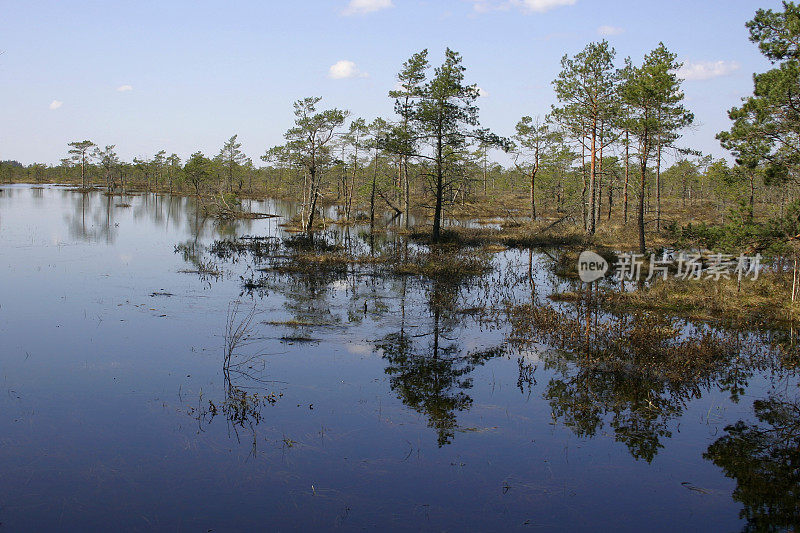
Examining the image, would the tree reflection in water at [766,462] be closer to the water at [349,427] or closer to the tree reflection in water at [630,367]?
the water at [349,427]

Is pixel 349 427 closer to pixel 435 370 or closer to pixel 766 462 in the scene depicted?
pixel 435 370

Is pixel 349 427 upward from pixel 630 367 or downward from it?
downward

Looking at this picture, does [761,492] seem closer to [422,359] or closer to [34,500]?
[422,359]

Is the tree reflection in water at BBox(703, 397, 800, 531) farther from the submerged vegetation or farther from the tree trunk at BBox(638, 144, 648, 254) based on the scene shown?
the tree trunk at BBox(638, 144, 648, 254)

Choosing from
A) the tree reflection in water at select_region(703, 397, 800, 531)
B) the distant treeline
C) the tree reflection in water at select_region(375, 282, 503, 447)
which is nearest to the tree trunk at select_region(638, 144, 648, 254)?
the distant treeline

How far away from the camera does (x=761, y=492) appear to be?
22.6 feet

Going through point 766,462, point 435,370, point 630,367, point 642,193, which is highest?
point 642,193

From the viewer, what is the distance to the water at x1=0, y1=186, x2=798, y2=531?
6.43 metres

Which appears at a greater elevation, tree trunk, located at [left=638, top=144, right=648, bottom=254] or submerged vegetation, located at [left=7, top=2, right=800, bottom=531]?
tree trunk, located at [left=638, top=144, right=648, bottom=254]

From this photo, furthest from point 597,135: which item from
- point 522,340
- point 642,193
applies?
point 522,340

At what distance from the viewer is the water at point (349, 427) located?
643cm

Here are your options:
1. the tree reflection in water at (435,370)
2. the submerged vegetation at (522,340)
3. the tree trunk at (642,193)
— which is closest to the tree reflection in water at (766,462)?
the submerged vegetation at (522,340)

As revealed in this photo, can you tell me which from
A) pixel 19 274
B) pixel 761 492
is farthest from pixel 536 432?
pixel 19 274

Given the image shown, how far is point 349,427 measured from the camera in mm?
8500
